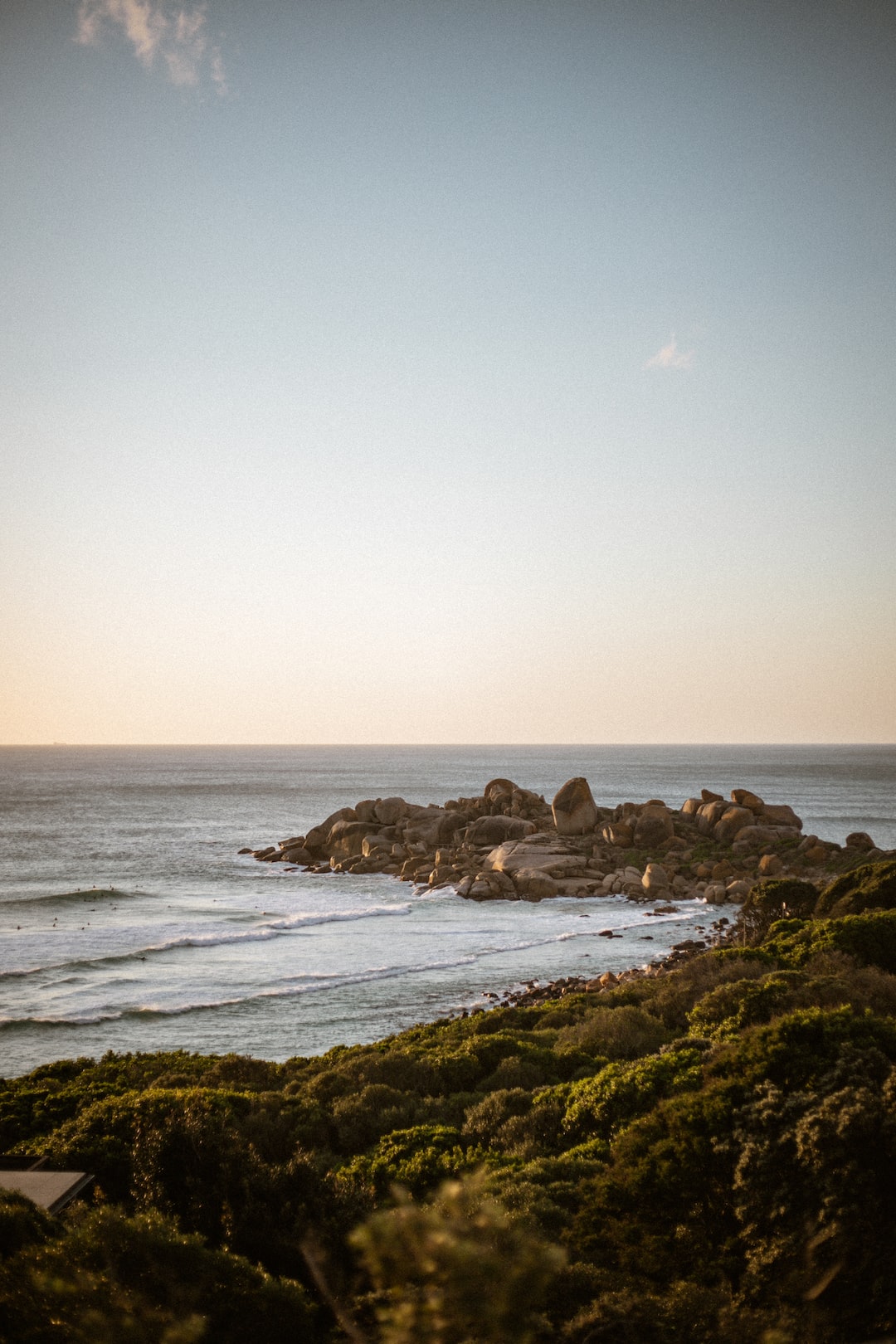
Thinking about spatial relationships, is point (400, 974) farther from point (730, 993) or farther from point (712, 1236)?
point (712, 1236)

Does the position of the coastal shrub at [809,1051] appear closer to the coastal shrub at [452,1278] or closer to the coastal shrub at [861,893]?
the coastal shrub at [452,1278]

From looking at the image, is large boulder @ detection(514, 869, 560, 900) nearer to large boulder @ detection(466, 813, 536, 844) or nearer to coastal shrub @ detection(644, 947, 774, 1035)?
large boulder @ detection(466, 813, 536, 844)

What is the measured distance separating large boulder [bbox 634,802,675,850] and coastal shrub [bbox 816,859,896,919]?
2350cm

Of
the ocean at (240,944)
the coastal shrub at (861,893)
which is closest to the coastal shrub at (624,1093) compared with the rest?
the ocean at (240,944)

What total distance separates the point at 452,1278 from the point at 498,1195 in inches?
181

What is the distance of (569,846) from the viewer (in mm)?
49125

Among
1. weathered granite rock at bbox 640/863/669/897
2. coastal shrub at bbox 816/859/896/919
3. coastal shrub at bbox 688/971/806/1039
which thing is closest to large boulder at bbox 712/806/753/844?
weathered granite rock at bbox 640/863/669/897

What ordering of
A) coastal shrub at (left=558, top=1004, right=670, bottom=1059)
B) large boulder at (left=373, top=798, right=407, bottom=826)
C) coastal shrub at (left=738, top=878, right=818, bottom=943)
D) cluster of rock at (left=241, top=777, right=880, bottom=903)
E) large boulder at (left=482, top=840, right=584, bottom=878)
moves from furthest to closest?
large boulder at (left=373, top=798, right=407, bottom=826)
large boulder at (left=482, top=840, right=584, bottom=878)
cluster of rock at (left=241, top=777, right=880, bottom=903)
coastal shrub at (left=738, top=878, right=818, bottom=943)
coastal shrub at (left=558, top=1004, right=670, bottom=1059)

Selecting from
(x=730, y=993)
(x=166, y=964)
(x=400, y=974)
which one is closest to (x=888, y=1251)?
(x=730, y=993)

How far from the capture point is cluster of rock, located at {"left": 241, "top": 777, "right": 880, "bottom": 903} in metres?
43.0

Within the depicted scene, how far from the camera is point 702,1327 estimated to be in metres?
5.69

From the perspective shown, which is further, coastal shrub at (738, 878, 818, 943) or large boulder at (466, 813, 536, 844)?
large boulder at (466, 813, 536, 844)

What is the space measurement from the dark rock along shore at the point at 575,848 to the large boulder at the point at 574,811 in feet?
0.19

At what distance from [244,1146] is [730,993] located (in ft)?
27.4
